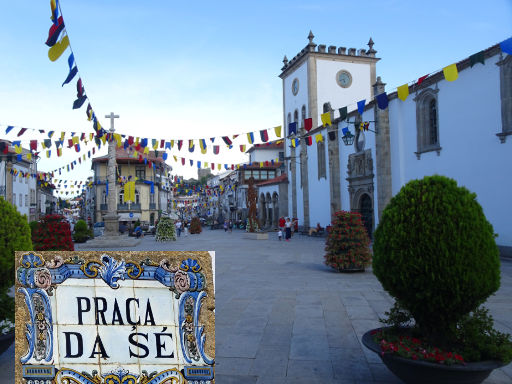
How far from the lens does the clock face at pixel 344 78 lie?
37781 millimetres

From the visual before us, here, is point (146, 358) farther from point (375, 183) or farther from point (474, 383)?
point (375, 183)

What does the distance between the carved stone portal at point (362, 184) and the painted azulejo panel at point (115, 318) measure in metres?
22.1

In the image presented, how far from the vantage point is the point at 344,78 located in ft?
125

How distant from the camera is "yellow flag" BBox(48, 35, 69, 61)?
26.7 feet

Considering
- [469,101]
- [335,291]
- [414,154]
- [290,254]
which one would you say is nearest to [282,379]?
[335,291]

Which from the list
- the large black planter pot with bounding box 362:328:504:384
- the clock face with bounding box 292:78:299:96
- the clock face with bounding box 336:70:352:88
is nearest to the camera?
the large black planter pot with bounding box 362:328:504:384

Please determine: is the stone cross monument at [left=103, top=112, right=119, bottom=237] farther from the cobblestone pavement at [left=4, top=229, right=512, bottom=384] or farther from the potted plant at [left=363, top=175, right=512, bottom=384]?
the potted plant at [left=363, top=175, right=512, bottom=384]

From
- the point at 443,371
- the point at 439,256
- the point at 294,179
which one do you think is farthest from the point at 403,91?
the point at 294,179

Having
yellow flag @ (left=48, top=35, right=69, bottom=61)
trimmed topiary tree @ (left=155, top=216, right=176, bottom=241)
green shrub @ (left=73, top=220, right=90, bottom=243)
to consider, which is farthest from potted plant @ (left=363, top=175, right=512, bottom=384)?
green shrub @ (left=73, top=220, right=90, bottom=243)

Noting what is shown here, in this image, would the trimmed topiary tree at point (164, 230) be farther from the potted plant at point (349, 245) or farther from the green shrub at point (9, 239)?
the green shrub at point (9, 239)

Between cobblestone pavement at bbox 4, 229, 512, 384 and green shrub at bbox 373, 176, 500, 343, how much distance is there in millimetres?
1081

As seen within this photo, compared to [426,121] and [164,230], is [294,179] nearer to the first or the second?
[164,230]

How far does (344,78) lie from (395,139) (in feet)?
60.2

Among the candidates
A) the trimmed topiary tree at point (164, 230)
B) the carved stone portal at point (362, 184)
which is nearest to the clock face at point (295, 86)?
the carved stone portal at point (362, 184)
